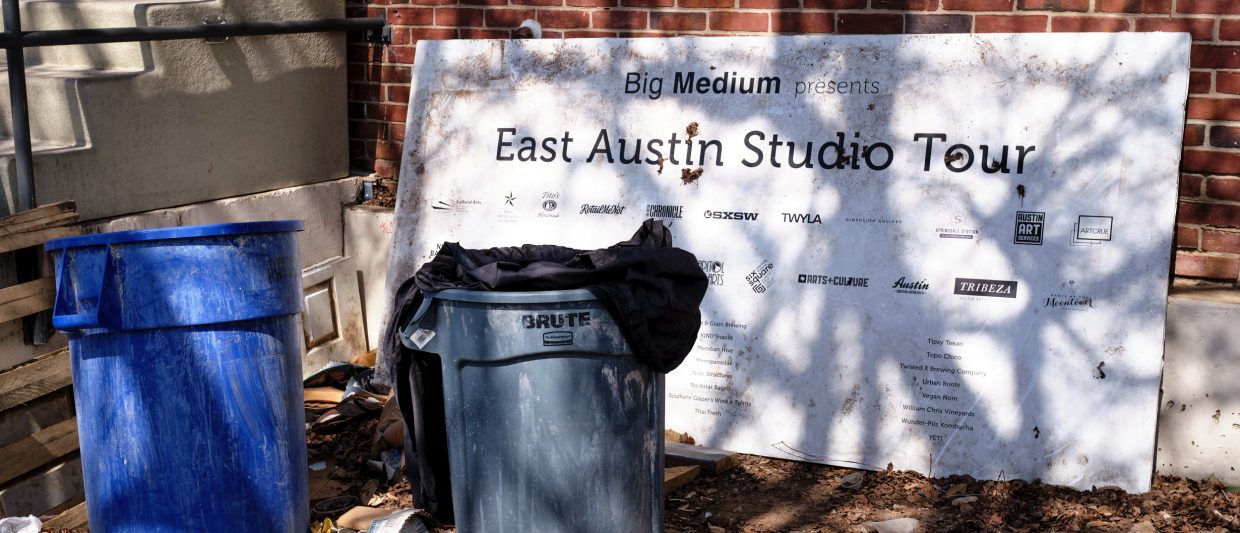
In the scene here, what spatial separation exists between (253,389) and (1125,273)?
311 centimetres

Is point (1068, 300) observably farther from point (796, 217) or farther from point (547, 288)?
point (547, 288)

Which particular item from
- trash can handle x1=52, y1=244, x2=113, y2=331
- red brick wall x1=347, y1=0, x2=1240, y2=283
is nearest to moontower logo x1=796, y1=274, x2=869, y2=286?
red brick wall x1=347, y1=0, x2=1240, y2=283

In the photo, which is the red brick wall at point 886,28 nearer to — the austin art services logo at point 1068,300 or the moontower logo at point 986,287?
the austin art services logo at point 1068,300

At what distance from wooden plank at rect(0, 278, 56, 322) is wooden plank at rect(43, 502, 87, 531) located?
0.75m

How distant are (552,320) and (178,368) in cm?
125

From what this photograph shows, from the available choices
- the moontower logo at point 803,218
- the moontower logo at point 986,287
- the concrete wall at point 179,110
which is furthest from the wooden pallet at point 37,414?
the moontower logo at point 986,287

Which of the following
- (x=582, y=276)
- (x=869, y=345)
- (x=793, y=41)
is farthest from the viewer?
(x=793, y=41)

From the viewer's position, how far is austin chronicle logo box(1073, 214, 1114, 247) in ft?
13.6

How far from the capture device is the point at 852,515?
4.07 m

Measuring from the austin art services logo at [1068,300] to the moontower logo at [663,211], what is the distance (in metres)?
1.53

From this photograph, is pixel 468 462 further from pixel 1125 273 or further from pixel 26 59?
pixel 26 59

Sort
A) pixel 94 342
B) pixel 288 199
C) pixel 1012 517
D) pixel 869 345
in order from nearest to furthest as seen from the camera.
A: pixel 94 342 → pixel 1012 517 → pixel 869 345 → pixel 288 199

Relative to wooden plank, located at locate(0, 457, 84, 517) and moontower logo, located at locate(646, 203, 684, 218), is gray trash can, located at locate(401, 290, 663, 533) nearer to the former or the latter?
moontower logo, located at locate(646, 203, 684, 218)

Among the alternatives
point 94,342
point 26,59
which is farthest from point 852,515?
Result: point 26,59
